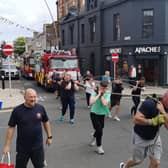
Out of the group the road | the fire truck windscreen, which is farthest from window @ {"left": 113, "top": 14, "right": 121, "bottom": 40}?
the road

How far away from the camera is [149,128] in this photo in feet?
19.7

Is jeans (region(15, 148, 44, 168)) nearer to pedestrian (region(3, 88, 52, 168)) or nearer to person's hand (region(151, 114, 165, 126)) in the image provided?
pedestrian (region(3, 88, 52, 168))

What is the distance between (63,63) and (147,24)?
826 centimetres

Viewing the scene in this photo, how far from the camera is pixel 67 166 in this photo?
7.50 metres

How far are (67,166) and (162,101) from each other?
270cm

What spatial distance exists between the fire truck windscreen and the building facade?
5554mm

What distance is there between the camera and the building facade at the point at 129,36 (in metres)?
28.6

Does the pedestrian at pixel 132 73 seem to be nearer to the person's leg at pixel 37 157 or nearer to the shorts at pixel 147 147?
the shorts at pixel 147 147

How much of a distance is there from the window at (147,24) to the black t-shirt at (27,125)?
24436mm

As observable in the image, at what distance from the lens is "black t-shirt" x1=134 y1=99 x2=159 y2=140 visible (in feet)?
19.0

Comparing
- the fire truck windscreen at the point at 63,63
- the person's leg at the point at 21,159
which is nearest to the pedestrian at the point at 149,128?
the person's leg at the point at 21,159

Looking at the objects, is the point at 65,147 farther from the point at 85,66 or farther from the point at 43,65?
the point at 85,66

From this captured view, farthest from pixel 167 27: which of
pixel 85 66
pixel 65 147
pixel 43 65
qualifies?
pixel 65 147

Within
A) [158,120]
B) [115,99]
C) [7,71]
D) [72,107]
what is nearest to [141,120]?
[158,120]
